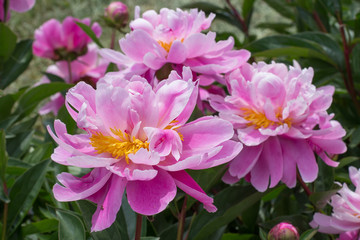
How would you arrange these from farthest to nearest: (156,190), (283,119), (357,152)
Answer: (357,152) → (283,119) → (156,190)

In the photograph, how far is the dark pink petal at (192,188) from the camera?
540 millimetres

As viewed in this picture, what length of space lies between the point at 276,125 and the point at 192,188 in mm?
208

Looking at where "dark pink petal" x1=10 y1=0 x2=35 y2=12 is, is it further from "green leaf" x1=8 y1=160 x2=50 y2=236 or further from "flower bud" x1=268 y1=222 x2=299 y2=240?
"flower bud" x1=268 y1=222 x2=299 y2=240

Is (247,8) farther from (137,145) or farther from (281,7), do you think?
(137,145)

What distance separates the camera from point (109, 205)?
0.54 m

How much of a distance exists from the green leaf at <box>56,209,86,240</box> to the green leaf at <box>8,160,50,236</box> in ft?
0.70

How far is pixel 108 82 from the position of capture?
1.93ft

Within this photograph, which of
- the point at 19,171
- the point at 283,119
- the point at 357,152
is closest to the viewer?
the point at 283,119

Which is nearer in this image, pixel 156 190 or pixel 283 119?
pixel 156 190

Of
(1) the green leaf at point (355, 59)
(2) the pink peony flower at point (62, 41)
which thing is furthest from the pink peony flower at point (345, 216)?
(2) the pink peony flower at point (62, 41)

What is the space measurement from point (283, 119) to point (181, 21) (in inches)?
7.7

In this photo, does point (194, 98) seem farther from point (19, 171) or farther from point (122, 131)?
point (19, 171)

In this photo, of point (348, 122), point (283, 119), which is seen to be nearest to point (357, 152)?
point (348, 122)

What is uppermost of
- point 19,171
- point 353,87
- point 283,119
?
point 283,119
